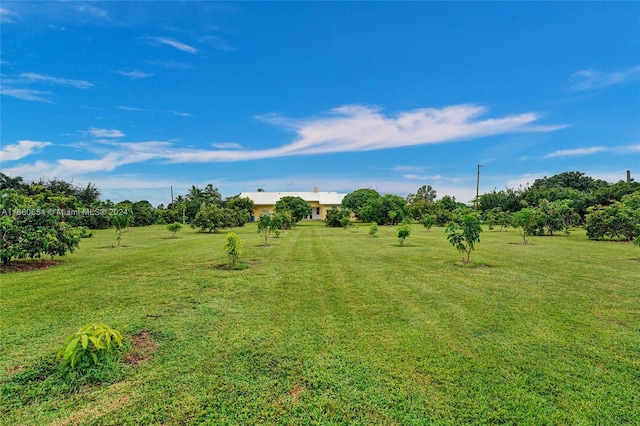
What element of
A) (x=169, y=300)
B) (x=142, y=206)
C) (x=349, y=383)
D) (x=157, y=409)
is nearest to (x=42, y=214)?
(x=169, y=300)

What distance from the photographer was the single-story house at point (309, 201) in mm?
46938

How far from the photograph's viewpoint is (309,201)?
49.2m

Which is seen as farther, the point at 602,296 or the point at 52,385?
the point at 602,296

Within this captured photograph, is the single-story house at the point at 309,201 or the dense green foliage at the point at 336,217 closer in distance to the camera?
the dense green foliage at the point at 336,217

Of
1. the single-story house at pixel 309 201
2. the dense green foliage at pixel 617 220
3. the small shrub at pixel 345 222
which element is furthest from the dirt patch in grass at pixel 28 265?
the single-story house at pixel 309 201

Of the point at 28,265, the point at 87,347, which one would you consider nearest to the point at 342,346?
the point at 87,347

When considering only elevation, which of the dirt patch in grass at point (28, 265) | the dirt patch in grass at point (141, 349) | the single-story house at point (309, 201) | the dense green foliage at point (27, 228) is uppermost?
the single-story house at point (309, 201)

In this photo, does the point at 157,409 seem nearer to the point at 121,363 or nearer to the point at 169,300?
the point at 121,363

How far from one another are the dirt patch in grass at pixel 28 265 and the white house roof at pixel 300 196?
36.2 meters

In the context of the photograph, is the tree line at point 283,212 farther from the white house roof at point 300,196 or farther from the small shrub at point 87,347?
the small shrub at point 87,347

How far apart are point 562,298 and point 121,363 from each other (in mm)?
7335

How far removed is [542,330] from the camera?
4.53 m


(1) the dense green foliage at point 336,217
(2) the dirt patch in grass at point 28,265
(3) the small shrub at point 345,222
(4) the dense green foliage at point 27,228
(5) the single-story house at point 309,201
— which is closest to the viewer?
(4) the dense green foliage at point 27,228

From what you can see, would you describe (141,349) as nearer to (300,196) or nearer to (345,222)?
(345,222)
